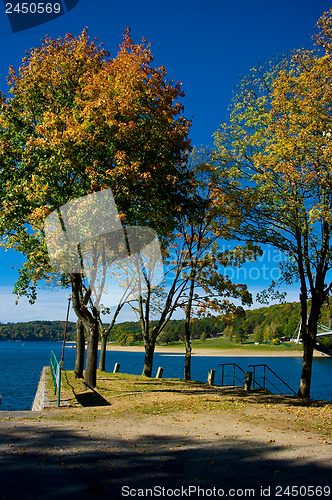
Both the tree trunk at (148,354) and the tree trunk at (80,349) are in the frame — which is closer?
the tree trunk at (80,349)

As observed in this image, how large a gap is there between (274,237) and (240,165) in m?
3.50

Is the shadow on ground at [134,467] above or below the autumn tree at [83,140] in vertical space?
below

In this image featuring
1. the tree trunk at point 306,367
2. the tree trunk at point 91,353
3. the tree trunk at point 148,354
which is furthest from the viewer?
the tree trunk at point 148,354

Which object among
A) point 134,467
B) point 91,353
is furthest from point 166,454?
point 91,353

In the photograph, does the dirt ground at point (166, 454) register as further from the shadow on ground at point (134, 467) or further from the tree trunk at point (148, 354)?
the tree trunk at point (148, 354)

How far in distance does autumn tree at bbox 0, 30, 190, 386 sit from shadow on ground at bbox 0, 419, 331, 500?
7383 millimetres

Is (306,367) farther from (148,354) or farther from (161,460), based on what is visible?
(161,460)

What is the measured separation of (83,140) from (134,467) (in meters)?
9.98

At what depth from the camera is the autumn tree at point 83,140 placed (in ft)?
41.6

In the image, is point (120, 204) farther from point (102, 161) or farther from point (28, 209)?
point (28, 209)

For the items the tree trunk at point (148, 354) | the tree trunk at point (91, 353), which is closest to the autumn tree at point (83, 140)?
the tree trunk at point (91, 353)

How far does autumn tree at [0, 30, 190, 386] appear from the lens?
12680 millimetres

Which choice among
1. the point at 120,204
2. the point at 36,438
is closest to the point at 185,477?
the point at 36,438

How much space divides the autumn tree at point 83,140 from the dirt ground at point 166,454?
6308 millimetres
